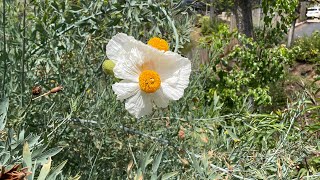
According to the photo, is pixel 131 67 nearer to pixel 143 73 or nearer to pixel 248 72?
pixel 143 73

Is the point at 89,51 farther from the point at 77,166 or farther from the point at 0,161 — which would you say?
the point at 0,161

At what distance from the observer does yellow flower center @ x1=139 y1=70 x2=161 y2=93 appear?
0.82 meters

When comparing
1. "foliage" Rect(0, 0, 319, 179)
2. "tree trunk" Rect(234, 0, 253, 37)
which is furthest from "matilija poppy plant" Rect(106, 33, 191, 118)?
"tree trunk" Rect(234, 0, 253, 37)

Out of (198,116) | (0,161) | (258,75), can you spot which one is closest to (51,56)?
(198,116)

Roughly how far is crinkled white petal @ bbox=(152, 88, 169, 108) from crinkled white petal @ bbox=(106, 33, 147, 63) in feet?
0.27

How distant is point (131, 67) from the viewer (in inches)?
32.3

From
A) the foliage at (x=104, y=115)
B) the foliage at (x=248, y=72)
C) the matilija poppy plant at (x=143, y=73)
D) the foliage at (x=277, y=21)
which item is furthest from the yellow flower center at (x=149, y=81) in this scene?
the foliage at (x=277, y=21)

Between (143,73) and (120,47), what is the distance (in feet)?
0.19

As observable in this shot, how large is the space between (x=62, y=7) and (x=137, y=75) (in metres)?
0.44

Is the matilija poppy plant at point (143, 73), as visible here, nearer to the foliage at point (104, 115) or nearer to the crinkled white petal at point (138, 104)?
the crinkled white petal at point (138, 104)

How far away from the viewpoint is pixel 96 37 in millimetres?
1253

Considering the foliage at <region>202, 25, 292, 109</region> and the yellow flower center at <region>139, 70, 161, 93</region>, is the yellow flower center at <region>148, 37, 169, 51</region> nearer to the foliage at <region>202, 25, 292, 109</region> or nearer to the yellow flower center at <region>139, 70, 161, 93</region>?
the yellow flower center at <region>139, 70, 161, 93</region>

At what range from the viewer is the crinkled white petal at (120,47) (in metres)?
0.82

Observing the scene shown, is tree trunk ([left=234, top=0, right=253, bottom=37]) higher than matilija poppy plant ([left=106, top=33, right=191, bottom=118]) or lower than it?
lower
